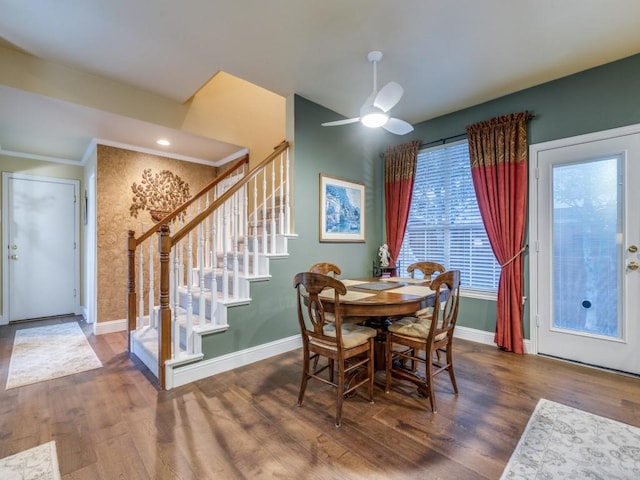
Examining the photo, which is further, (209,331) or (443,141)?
(443,141)

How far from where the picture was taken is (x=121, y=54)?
2654 mm

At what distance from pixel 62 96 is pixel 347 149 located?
3004mm

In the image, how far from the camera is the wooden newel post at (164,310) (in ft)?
7.76

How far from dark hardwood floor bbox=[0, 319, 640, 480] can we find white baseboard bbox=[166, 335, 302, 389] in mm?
80

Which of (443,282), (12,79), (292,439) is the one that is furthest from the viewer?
(12,79)

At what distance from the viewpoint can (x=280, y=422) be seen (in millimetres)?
1919

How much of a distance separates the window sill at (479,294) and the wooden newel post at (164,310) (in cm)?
321

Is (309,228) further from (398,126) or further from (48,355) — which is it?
(48,355)

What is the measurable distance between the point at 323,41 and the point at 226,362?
290 cm

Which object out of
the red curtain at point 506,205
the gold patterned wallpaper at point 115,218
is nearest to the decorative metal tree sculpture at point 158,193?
the gold patterned wallpaper at point 115,218

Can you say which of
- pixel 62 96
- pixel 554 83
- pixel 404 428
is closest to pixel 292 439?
pixel 404 428

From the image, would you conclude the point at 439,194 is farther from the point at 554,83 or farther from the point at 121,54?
the point at 121,54

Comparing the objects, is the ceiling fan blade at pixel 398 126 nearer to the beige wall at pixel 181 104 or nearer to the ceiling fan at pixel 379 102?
the ceiling fan at pixel 379 102

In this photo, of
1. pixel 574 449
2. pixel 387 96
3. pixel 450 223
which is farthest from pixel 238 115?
pixel 574 449
